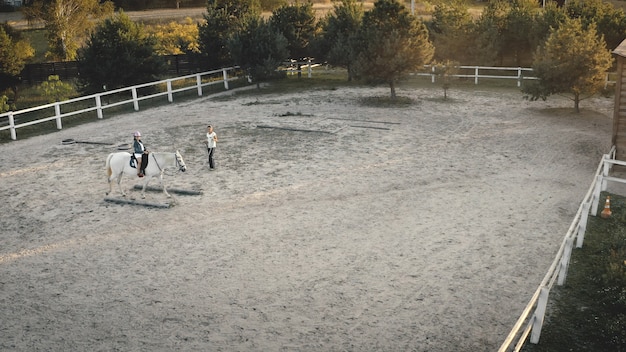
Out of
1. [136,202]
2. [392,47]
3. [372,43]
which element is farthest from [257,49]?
[136,202]

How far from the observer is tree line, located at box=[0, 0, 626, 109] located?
23922mm

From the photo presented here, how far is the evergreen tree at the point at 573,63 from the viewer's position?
22.8 m

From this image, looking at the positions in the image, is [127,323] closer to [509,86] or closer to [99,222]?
[99,222]

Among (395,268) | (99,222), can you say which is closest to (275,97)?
(99,222)

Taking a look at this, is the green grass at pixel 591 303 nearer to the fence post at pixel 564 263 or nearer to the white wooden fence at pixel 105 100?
the fence post at pixel 564 263

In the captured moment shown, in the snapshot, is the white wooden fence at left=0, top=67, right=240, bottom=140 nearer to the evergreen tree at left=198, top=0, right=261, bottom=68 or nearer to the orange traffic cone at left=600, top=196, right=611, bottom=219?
the evergreen tree at left=198, top=0, right=261, bottom=68

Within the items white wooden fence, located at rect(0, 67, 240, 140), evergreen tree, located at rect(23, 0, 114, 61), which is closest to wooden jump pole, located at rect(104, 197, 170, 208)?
white wooden fence, located at rect(0, 67, 240, 140)

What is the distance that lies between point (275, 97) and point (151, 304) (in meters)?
22.6

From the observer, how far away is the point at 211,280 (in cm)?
986

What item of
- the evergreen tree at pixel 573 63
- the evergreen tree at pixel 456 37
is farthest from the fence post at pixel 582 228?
the evergreen tree at pixel 456 37

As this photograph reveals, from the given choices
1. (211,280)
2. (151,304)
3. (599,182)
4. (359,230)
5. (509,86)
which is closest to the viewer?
(151,304)

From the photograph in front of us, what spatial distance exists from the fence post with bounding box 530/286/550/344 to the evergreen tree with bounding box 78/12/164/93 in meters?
27.9

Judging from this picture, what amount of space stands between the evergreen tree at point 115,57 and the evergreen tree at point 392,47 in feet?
41.5

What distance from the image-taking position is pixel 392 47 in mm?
26828
